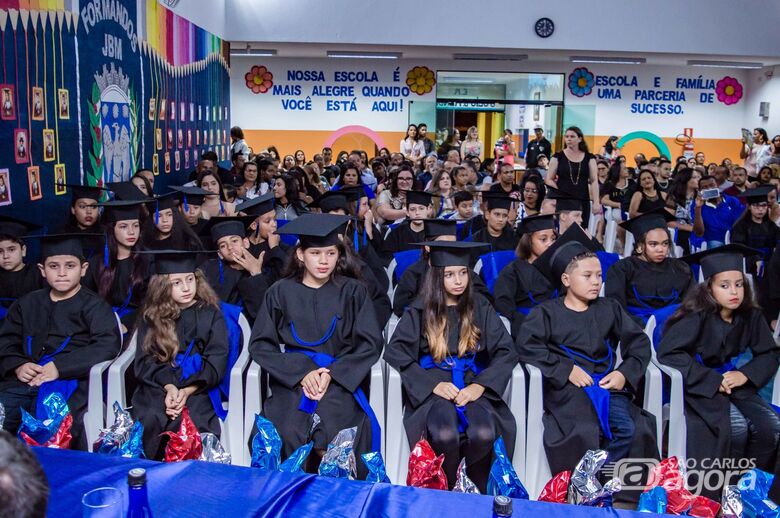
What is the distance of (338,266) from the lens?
4.59 metres

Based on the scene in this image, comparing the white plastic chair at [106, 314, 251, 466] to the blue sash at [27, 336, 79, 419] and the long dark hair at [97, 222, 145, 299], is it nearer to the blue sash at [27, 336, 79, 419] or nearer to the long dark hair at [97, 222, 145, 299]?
the blue sash at [27, 336, 79, 419]

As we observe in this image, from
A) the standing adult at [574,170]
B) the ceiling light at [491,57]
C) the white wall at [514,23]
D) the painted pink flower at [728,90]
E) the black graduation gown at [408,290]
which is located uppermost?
the white wall at [514,23]

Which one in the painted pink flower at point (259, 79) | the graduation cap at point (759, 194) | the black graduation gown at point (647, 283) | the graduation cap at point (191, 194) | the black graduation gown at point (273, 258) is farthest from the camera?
the painted pink flower at point (259, 79)

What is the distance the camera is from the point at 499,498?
186 centimetres

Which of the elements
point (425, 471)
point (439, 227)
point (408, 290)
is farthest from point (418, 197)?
point (425, 471)

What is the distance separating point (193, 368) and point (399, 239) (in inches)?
121

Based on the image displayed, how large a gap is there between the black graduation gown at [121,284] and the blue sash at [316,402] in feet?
4.29

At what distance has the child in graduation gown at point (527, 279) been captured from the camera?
Result: 5.12 metres

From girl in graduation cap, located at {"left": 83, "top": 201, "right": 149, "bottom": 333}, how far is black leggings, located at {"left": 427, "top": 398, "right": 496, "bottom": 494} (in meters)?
2.22

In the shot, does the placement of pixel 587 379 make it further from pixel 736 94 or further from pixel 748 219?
pixel 736 94

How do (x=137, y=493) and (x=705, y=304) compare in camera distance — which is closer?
(x=137, y=493)

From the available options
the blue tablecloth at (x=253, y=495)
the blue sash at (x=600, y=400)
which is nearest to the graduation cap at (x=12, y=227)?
the blue tablecloth at (x=253, y=495)

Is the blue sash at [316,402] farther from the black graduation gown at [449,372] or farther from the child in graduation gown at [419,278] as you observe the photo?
the child in graduation gown at [419,278]

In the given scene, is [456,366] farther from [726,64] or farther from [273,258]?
[726,64]
